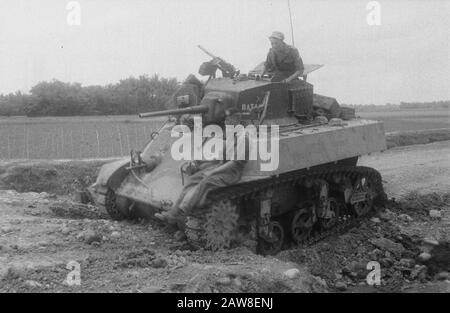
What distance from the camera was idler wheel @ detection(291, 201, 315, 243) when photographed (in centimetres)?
1006

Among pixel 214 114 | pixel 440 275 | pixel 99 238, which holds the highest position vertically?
pixel 214 114

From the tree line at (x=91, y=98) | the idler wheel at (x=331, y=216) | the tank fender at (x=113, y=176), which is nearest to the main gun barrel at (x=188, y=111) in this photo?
the tank fender at (x=113, y=176)

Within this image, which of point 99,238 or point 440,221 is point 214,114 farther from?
point 440,221

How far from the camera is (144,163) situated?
1079 cm

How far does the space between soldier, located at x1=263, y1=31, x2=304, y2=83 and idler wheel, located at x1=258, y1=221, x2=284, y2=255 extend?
8.82 ft

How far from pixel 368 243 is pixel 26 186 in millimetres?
7999

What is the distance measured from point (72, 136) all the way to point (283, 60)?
34.5 ft

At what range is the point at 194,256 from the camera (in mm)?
8336

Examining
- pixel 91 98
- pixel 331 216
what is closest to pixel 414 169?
pixel 331 216

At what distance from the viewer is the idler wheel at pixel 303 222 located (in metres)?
10.1

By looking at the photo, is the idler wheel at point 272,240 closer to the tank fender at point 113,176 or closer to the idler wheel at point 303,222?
the idler wheel at point 303,222

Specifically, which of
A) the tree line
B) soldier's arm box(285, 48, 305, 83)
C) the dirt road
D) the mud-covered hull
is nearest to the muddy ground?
the dirt road

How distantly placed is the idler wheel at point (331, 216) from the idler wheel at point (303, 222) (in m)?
0.31
